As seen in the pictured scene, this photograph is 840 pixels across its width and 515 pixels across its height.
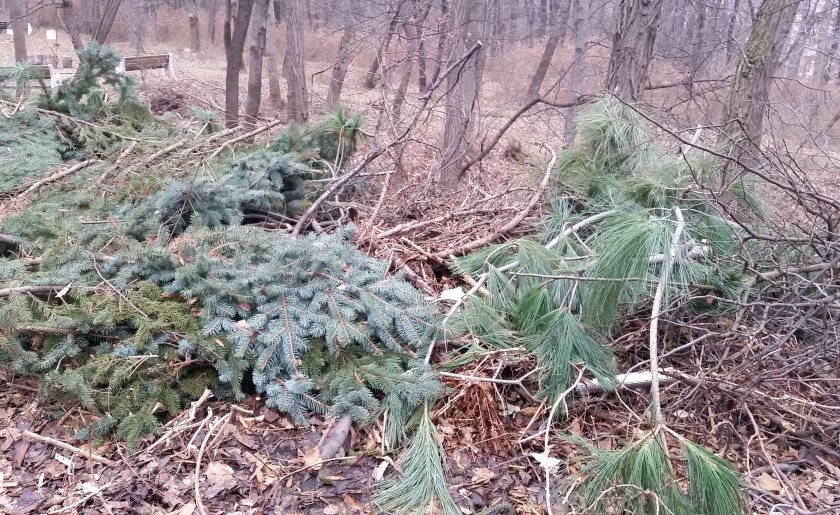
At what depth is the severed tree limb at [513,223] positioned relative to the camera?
3833 millimetres

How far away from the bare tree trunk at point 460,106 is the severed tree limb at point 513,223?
102 centimetres

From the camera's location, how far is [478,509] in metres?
2.43

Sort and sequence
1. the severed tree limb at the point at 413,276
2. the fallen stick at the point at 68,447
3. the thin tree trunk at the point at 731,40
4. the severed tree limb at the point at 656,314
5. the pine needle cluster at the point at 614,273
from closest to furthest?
1. the pine needle cluster at the point at 614,273
2. the severed tree limb at the point at 656,314
3. the fallen stick at the point at 68,447
4. the severed tree limb at the point at 413,276
5. the thin tree trunk at the point at 731,40

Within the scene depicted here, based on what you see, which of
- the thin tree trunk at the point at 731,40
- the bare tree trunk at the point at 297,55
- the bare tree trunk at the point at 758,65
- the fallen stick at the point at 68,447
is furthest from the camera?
the bare tree trunk at the point at 297,55

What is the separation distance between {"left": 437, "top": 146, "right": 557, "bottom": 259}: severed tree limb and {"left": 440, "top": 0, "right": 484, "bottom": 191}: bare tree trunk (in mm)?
1019

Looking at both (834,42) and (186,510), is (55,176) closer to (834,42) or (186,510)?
(186,510)

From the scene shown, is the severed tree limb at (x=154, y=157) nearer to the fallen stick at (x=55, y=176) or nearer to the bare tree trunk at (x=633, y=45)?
the fallen stick at (x=55, y=176)

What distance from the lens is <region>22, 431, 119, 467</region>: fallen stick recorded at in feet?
8.11

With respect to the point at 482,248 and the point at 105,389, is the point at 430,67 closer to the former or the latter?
the point at 482,248

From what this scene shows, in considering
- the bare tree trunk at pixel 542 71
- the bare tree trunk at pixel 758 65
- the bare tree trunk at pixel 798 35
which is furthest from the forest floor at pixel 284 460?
the bare tree trunk at pixel 542 71

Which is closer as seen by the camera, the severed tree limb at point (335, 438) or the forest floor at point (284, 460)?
the forest floor at point (284, 460)

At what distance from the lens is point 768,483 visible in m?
2.62

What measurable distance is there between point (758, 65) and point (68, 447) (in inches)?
220

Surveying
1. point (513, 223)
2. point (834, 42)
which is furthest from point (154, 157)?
point (834, 42)
